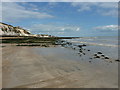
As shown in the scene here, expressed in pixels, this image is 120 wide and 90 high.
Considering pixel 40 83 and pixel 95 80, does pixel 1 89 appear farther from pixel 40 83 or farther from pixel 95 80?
pixel 95 80

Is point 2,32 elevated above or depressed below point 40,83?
above

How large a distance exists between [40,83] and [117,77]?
245 inches

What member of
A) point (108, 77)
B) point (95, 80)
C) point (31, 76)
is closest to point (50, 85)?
point (31, 76)

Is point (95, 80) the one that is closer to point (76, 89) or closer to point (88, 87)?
point (88, 87)

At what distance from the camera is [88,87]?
8.23 m

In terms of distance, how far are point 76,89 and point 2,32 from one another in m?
92.8

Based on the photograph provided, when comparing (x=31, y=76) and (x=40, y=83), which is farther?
(x=31, y=76)

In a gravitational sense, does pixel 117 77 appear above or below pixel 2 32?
below

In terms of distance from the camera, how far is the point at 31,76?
1022 cm

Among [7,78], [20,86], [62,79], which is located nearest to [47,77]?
[62,79]

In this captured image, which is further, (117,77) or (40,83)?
(117,77)

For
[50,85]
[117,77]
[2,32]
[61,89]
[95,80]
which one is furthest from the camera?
[2,32]

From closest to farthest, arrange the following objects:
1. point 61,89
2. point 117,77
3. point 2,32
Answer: point 61,89, point 117,77, point 2,32

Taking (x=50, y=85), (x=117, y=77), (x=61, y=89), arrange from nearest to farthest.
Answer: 1. (x=61, y=89)
2. (x=50, y=85)
3. (x=117, y=77)
